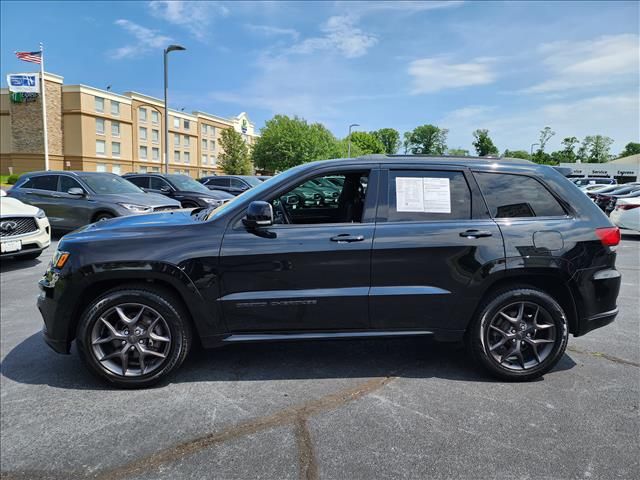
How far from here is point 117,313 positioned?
320cm

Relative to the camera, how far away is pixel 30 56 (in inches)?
1219

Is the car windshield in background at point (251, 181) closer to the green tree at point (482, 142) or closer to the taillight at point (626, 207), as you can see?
the taillight at point (626, 207)

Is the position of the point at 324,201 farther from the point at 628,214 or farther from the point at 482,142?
the point at 482,142

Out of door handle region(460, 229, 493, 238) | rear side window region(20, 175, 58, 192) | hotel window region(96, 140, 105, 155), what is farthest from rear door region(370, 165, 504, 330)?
hotel window region(96, 140, 105, 155)

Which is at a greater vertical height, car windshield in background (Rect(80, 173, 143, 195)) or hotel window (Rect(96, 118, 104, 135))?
hotel window (Rect(96, 118, 104, 135))

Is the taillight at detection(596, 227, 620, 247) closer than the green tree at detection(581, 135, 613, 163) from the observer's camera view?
Yes

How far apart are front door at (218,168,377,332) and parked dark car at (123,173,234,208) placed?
10223 millimetres

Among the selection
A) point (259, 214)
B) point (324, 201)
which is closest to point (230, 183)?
point (324, 201)

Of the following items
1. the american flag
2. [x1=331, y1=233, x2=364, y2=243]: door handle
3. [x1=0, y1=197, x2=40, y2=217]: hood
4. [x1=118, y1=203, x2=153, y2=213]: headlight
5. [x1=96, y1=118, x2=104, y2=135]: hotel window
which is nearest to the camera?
[x1=331, y1=233, x2=364, y2=243]: door handle

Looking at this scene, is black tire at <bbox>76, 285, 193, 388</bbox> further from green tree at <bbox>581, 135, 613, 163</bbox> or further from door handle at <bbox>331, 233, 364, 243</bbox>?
green tree at <bbox>581, 135, 613, 163</bbox>

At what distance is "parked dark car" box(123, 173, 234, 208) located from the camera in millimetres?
13195

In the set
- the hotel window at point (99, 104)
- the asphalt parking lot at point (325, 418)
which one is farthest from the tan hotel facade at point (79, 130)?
the asphalt parking lot at point (325, 418)

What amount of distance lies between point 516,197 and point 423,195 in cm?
76

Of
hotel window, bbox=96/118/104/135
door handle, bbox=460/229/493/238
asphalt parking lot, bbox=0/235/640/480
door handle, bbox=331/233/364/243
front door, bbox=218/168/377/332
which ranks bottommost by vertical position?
asphalt parking lot, bbox=0/235/640/480
